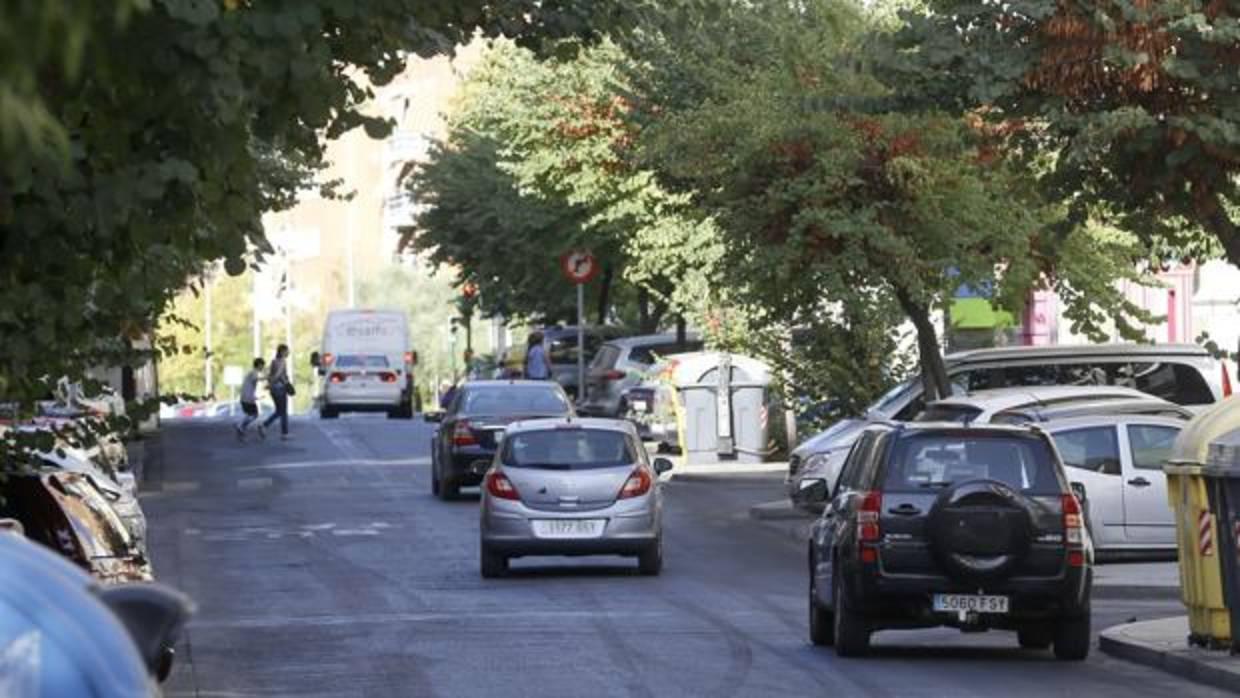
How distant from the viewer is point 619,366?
169 feet

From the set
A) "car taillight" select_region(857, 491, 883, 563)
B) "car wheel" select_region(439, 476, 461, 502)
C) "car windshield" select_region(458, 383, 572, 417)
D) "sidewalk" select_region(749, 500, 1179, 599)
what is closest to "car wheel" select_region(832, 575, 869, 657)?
"car taillight" select_region(857, 491, 883, 563)

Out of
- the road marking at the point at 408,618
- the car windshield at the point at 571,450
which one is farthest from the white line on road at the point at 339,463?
the road marking at the point at 408,618

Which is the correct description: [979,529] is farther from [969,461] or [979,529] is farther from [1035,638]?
[1035,638]

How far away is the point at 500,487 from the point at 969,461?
937cm

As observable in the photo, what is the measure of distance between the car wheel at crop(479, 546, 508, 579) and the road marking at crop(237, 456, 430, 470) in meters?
19.1

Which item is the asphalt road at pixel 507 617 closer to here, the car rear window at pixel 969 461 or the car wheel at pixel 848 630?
the car wheel at pixel 848 630

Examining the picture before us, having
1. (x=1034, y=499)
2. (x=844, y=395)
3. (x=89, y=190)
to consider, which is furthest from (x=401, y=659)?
(x=844, y=395)

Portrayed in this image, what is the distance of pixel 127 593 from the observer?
16.6ft

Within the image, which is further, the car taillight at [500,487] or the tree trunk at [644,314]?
the tree trunk at [644,314]

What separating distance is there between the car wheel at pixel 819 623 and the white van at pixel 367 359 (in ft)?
145

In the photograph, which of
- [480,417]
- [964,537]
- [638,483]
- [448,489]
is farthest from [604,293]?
[964,537]

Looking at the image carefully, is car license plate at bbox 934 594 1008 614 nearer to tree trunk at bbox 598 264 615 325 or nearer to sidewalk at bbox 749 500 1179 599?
sidewalk at bbox 749 500 1179 599

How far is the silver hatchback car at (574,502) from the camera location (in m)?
28.0

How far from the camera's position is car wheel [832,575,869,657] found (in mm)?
19859
